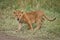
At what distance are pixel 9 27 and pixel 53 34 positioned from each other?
4.37 ft

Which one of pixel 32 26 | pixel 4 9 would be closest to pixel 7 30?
A: pixel 32 26

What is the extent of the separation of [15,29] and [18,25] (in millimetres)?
235

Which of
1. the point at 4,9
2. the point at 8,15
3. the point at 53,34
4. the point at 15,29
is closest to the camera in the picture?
the point at 53,34

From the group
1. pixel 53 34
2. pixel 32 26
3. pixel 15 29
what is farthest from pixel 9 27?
pixel 53 34

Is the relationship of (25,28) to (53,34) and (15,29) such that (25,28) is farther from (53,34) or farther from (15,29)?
(53,34)

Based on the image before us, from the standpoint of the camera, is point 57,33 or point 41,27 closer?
point 57,33

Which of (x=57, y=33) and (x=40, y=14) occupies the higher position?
(x=40, y=14)

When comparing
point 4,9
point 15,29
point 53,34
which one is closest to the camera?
point 53,34

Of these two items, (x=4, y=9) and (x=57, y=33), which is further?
(x=4, y=9)

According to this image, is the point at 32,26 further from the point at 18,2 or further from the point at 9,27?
the point at 18,2

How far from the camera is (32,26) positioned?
23.1 ft

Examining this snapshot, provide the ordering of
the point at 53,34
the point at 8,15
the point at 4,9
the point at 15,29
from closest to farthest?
the point at 53,34
the point at 15,29
the point at 8,15
the point at 4,9

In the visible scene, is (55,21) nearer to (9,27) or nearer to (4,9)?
(9,27)

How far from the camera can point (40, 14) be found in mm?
6926
